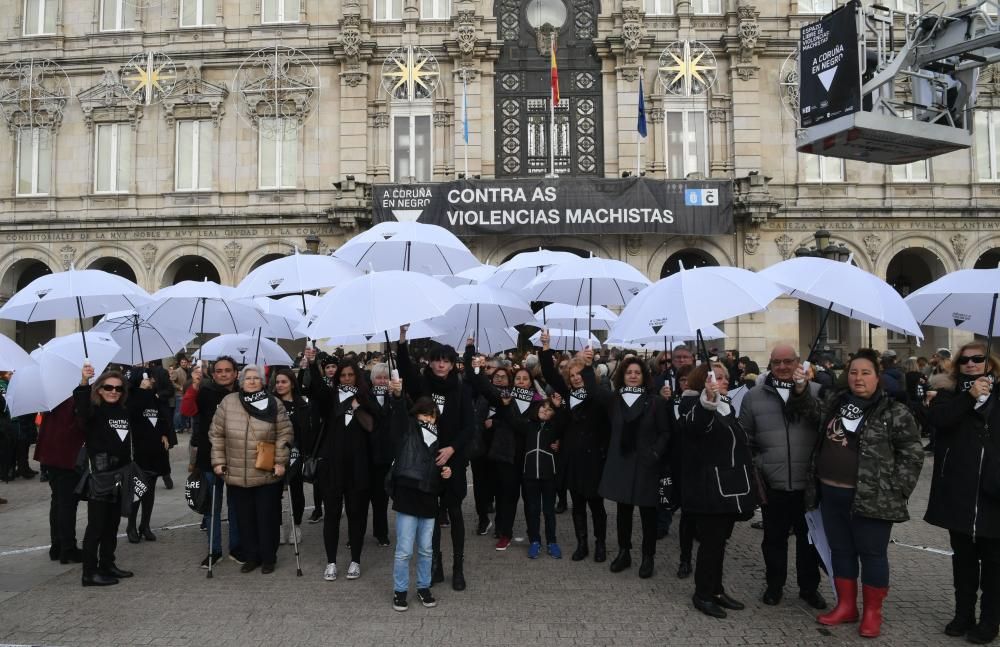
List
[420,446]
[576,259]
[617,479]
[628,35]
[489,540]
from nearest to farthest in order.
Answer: [420,446] → [617,479] → [489,540] → [576,259] → [628,35]

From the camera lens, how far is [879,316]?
5723mm

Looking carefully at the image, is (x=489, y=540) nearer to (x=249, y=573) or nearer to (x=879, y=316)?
(x=249, y=573)

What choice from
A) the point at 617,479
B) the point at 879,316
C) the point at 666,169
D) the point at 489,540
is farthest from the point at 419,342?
the point at 879,316

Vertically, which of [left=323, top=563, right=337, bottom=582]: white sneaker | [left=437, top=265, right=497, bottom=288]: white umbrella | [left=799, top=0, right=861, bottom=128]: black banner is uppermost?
[left=799, top=0, right=861, bottom=128]: black banner

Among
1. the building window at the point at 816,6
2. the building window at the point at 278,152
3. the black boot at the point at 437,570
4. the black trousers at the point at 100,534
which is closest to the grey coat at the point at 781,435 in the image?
the black boot at the point at 437,570

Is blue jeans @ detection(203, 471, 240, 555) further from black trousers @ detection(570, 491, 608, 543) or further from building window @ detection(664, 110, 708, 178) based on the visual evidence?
building window @ detection(664, 110, 708, 178)

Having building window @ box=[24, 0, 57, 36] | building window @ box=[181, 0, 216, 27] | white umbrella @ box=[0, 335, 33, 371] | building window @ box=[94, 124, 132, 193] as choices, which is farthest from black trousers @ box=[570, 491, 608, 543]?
building window @ box=[24, 0, 57, 36]

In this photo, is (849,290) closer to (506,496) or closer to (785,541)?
(785,541)

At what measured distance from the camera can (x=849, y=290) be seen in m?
6.02

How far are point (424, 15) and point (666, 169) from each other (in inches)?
401

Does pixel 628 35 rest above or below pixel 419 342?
above

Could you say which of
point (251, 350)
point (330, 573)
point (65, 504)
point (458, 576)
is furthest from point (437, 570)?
point (251, 350)

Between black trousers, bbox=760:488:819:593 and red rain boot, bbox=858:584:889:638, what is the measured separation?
69cm

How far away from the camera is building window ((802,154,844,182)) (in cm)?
2455
